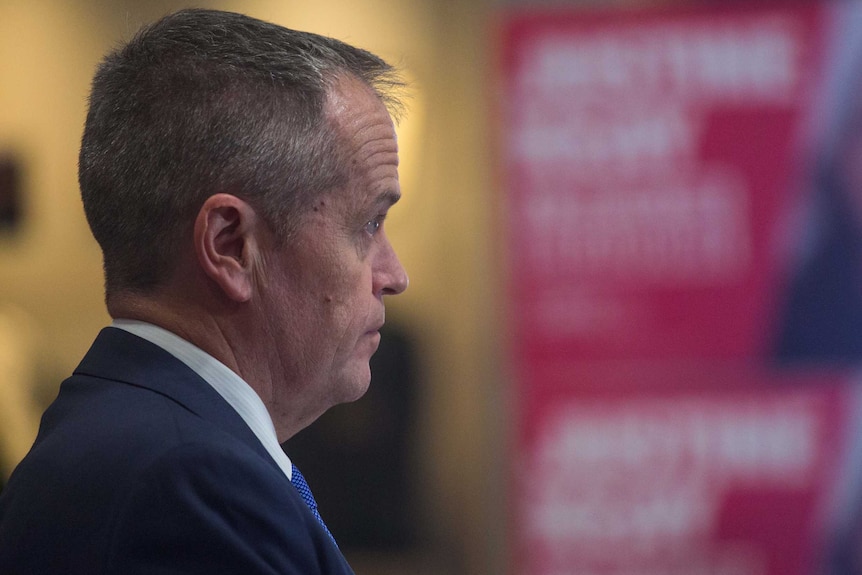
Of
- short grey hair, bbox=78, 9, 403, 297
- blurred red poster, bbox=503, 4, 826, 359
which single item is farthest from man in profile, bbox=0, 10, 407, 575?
blurred red poster, bbox=503, 4, 826, 359

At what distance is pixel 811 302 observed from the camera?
Result: 10.5ft

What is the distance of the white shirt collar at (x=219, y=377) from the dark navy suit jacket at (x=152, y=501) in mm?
59

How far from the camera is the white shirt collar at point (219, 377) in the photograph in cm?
96

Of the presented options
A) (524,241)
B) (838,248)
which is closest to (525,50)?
(524,241)

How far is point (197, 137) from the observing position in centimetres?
97

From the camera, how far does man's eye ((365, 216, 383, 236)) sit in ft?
3.58

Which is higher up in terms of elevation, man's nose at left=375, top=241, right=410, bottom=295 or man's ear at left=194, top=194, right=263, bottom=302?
man's ear at left=194, top=194, right=263, bottom=302

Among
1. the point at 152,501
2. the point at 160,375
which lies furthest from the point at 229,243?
the point at 152,501

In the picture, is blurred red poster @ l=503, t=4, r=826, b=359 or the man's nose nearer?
the man's nose

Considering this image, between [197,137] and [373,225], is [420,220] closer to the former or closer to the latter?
[373,225]

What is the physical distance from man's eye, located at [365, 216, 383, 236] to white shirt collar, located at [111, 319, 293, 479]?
0.21 m

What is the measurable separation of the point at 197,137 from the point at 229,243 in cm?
10

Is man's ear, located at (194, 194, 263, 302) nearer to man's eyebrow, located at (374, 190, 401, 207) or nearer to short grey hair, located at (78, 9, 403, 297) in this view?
short grey hair, located at (78, 9, 403, 297)

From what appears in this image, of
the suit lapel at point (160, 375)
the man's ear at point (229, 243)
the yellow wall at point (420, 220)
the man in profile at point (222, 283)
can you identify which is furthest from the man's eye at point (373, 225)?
the yellow wall at point (420, 220)
